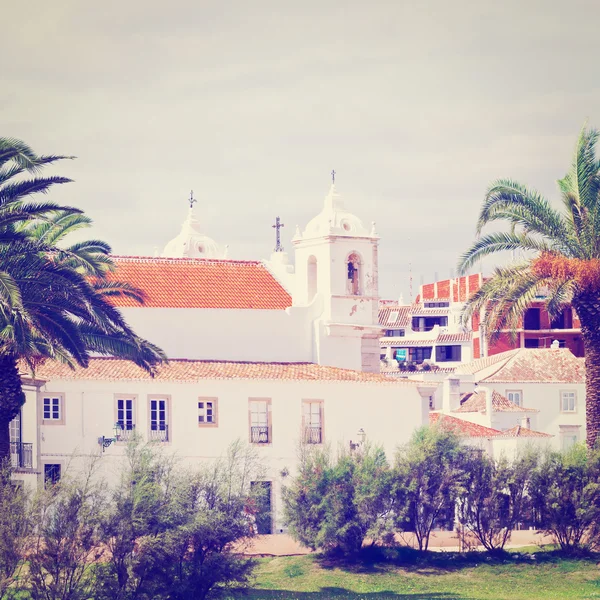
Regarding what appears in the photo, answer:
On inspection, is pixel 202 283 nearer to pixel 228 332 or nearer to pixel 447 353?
pixel 228 332

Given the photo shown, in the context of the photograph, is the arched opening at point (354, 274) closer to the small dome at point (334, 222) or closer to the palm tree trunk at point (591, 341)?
the small dome at point (334, 222)

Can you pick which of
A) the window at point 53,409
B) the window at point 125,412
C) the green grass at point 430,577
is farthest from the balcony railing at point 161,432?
the green grass at point 430,577

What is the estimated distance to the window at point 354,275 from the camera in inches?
2355

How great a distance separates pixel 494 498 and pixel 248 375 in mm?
11143

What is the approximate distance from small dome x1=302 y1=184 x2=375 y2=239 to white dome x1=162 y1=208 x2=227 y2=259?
60.4 feet

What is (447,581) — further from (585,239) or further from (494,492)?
(585,239)

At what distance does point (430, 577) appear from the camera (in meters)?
42.5

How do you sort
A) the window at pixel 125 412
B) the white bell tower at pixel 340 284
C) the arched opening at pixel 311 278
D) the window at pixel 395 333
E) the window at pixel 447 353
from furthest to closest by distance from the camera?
the window at pixel 395 333 < the window at pixel 447 353 < the arched opening at pixel 311 278 < the white bell tower at pixel 340 284 < the window at pixel 125 412

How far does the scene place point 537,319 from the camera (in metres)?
118

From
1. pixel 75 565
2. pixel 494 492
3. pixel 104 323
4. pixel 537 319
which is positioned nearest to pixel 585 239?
pixel 494 492

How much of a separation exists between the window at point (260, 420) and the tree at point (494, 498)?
27.7 ft

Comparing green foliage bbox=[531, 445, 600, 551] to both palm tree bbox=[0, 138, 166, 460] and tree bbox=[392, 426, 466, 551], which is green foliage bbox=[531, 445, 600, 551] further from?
palm tree bbox=[0, 138, 166, 460]

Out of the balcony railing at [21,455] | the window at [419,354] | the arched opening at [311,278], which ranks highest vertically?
the arched opening at [311,278]

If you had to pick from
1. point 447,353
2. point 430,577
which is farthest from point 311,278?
point 447,353
